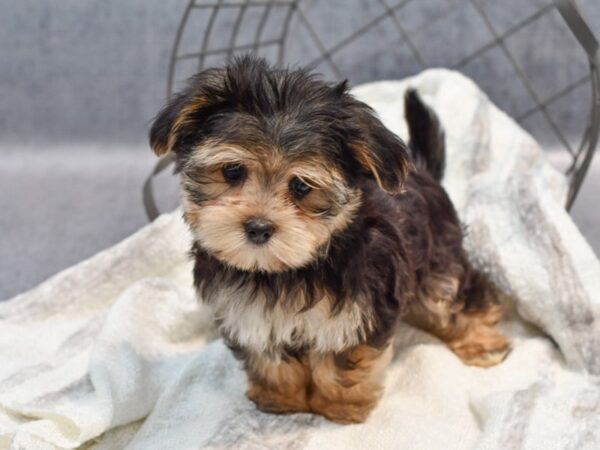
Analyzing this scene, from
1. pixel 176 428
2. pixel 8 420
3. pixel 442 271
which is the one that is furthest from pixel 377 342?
pixel 8 420

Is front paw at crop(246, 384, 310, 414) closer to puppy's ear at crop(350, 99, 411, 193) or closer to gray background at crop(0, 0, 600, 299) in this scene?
puppy's ear at crop(350, 99, 411, 193)

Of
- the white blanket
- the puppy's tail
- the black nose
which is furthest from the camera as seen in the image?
the puppy's tail

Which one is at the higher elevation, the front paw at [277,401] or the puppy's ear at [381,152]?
the puppy's ear at [381,152]

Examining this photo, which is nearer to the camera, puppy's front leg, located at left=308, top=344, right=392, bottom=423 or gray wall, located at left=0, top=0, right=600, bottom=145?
puppy's front leg, located at left=308, top=344, right=392, bottom=423

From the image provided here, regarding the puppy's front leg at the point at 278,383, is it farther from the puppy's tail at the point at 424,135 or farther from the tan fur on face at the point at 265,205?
the puppy's tail at the point at 424,135

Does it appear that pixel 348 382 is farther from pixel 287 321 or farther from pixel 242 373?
pixel 242 373

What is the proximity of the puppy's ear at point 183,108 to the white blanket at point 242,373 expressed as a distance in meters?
1.03

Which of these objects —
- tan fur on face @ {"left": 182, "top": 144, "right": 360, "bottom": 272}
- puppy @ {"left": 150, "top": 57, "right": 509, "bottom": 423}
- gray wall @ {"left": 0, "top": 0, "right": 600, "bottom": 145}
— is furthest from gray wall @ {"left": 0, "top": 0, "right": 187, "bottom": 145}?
tan fur on face @ {"left": 182, "top": 144, "right": 360, "bottom": 272}

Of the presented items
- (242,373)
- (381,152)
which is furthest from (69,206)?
(381,152)

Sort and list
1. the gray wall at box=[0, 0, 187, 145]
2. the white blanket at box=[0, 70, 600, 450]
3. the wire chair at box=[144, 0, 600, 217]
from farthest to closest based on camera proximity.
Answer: the gray wall at box=[0, 0, 187, 145] < the wire chair at box=[144, 0, 600, 217] < the white blanket at box=[0, 70, 600, 450]

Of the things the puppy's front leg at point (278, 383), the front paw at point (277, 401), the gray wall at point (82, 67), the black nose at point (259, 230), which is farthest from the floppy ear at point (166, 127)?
the gray wall at point (82, 67)

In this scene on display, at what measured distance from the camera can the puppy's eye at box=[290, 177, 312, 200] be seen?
92.4 inches

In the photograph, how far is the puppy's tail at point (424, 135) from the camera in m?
3.36

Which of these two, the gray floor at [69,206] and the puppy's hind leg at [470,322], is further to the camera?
the gray floor at [69,206]
